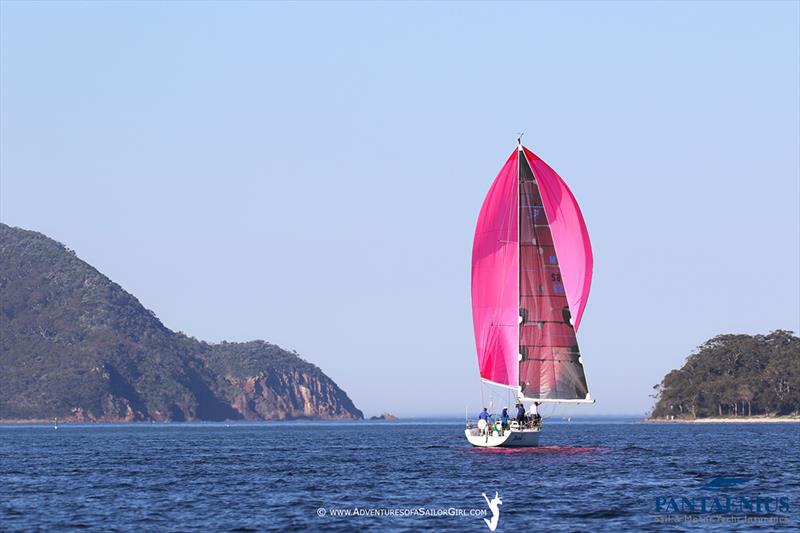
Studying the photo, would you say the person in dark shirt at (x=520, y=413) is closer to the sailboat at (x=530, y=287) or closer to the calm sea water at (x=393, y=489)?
the sailboat at (x=530, y=287)

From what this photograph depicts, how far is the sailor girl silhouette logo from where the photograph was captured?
154 ft

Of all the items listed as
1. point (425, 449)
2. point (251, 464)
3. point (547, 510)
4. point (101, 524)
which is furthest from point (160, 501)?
point (425, 449)

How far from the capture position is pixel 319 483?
65688mm

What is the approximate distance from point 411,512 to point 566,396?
32117 millimetres

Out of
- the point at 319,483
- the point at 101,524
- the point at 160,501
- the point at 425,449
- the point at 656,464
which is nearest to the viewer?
the point at 101,524

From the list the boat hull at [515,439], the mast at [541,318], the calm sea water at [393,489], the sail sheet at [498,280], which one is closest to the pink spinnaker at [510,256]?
the sail sheet at [498,280]

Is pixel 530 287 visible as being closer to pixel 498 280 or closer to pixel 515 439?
pixel 498 280

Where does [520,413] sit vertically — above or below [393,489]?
above

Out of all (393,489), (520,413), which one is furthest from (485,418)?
(393,489)

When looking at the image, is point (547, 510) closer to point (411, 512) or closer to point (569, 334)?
point (411, 512)

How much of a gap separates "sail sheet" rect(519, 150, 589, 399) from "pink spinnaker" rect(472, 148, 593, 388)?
30 cm

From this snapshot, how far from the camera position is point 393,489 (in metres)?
61.2

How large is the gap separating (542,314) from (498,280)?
3155 mm

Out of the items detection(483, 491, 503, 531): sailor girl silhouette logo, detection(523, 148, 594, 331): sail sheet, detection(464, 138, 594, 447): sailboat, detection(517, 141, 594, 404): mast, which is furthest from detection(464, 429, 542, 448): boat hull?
detection(483, 491, 503, 531): sailor girl silhouette logo
